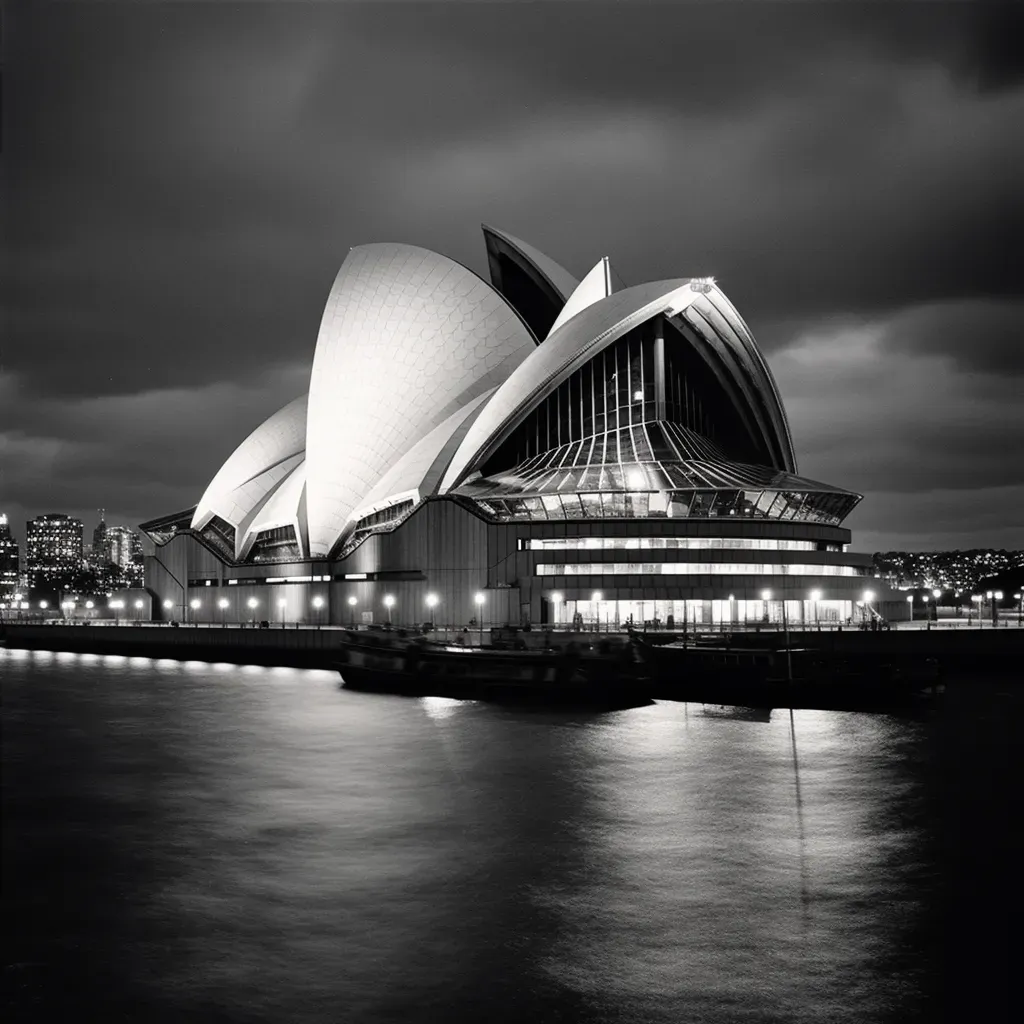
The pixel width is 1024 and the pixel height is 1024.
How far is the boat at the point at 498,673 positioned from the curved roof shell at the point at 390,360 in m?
20.2

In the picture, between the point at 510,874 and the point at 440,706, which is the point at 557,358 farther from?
the point at 510,874

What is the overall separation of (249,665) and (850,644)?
30.5 m

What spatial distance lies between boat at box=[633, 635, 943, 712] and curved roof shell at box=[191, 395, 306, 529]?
4029cm

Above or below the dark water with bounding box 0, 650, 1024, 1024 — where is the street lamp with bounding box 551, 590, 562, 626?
above

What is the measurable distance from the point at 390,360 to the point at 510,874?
48483 mm

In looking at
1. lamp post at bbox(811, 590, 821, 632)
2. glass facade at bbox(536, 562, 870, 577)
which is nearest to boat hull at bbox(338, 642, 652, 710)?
glass facade at bbox(536, 562, 870, 577)

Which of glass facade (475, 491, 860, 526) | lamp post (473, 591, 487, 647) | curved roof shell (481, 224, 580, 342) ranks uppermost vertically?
curved roof shell (481, 224, 580, 342)

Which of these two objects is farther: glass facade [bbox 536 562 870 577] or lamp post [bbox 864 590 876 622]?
lamp post [bbox 864 590 876 622]

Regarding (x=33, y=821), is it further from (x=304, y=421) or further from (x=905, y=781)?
(x=304, y=421)

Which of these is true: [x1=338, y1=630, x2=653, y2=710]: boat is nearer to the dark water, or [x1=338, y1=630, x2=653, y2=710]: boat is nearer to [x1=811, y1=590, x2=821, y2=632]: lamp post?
the dark water

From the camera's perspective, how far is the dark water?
11.2 metres

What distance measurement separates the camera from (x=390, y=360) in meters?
61.4

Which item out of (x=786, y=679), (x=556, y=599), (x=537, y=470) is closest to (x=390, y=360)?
(x=537, y=470)

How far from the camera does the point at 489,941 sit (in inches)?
502
